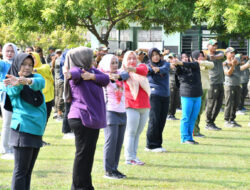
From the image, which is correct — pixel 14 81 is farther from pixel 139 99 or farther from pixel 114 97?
pixel 139 99

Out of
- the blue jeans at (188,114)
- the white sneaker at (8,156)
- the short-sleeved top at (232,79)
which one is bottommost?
the white sneaker at (8,156)

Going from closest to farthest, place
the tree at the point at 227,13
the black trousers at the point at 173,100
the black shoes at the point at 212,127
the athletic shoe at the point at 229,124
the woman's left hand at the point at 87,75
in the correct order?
the woman's left hand at the point at 87,75 → the black shoes at the point at 212,127 → the athletic shoe at the point at 229,124 → the black trousers at the point at 173,100 → the tree at the point at 227,13

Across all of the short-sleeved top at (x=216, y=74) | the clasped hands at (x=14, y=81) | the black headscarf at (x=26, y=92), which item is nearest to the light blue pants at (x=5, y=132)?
the black headscarf at (x=26, y=92)

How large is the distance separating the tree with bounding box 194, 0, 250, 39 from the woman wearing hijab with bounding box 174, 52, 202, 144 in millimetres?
9240

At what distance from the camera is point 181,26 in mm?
24484

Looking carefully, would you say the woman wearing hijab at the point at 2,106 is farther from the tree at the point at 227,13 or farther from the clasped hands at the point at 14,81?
the tree at the point at 227,13

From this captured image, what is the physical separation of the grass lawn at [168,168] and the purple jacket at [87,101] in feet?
4.15

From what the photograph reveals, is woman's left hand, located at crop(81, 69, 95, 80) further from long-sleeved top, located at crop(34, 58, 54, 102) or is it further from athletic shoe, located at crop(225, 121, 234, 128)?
athletic shoe, located at crop(225, 121, 234, 128)

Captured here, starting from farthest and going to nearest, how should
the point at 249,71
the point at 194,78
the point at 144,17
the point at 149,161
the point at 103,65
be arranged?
the point at 144,17, the point at 249,71, the point at 194,78, the point at 149,161, the point at 103,65

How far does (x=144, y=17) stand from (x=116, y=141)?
16484 mm

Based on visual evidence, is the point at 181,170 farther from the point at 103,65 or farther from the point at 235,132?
the point at 235,132

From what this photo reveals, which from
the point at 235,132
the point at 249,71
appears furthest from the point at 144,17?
the point at 235,132

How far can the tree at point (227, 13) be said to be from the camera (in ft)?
66.6

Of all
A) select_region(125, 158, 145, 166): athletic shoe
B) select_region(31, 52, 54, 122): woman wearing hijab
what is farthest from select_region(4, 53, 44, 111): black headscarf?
select_region(31, 52, 54, 122): woman wearing hijab
